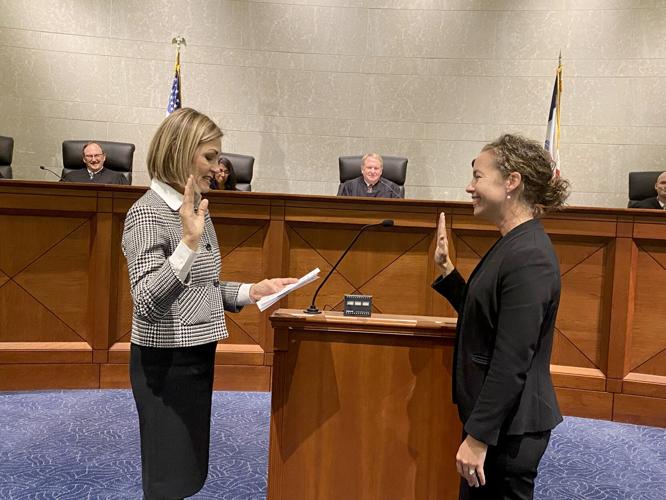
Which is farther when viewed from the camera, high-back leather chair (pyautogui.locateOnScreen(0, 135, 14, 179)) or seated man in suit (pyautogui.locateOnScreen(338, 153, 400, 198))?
high-back leather chair (pyautogui.locateOnScreen(0, 135, 14, 179))

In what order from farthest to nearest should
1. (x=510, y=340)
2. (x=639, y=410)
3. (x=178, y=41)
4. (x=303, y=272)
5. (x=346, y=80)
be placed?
(x=346, y=80) < (x=178, y=41) < (x=303, y=272) < (x=639, y=410) < (x=510, y=340)

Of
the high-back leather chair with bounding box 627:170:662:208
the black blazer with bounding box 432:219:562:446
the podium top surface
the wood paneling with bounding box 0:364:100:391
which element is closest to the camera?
the black blazer with bounding box 432:219:562:446

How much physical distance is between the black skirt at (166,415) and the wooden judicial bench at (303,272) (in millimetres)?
2219

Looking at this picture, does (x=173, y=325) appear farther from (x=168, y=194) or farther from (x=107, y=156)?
(x=107, y=156)

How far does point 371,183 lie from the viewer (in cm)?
554

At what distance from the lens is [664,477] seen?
2.71 metres

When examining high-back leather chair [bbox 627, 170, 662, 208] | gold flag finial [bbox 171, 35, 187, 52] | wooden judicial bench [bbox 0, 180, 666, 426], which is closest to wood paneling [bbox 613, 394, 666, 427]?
wooden judicial bench [bbox 0, 180, 666, 426]

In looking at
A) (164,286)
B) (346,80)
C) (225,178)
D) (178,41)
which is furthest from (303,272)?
(178,41)

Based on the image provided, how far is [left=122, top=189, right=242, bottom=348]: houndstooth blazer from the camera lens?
1.36 m

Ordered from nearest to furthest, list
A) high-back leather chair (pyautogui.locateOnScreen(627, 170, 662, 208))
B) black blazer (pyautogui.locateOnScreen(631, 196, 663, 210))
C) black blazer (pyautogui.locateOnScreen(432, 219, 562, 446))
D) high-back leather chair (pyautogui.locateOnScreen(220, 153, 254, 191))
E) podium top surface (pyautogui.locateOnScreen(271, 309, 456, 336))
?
black blazer (pyautogui.locateOnScreen(432, 219, 562, 446)), podium top surface (pyautogui.locateOnScreen(271, 309, 456, 336)), black blazer (pyautogui.locateOnScreen(631, 196, 663, 210)), high-back leather chair (pyautogui.locateOnScreen(627, 170, 662, 208)), high-back leather chair (pyautogui.locateOnScreen(220, 153, 254, 191))

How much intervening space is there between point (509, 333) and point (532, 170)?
0.42 meters

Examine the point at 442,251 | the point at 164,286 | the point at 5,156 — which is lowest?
the point at 164,286

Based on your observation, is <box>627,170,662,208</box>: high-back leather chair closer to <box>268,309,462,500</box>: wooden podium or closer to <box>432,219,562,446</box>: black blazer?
<box>268,309,462,500</box>: wooden podium

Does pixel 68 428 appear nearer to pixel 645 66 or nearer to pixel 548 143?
pixel 548 143
